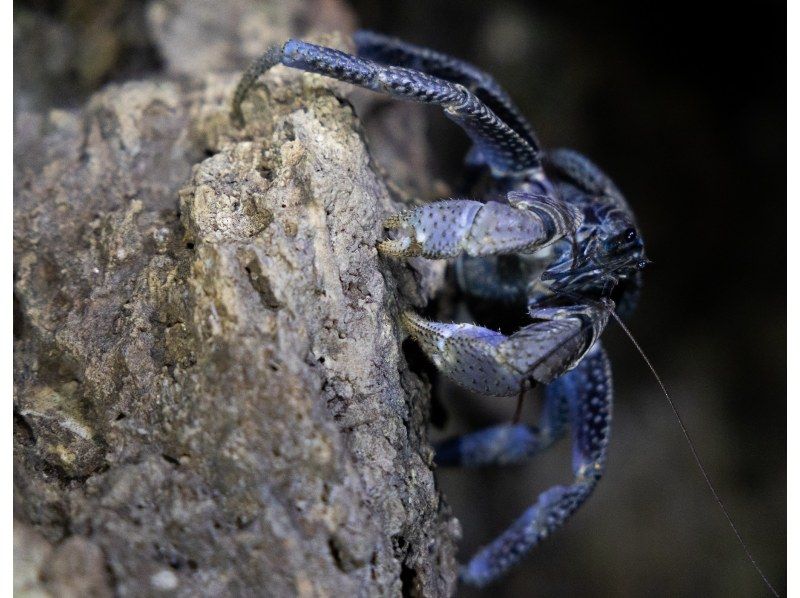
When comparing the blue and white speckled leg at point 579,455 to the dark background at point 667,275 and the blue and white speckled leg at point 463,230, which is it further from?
the blue and white speckled leg at point 463,230

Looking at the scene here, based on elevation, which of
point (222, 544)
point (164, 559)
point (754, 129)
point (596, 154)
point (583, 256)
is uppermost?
point (754, 129)

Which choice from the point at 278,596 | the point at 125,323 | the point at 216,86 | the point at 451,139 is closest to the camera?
the point at 278,596

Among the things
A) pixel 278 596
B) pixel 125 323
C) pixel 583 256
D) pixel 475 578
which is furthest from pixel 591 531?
pixel 125 323

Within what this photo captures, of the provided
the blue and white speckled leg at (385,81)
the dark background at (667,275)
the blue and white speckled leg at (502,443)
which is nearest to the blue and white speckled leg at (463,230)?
the blue and white speckled leg at (385,81)

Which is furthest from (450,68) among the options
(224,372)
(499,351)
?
(224,372)

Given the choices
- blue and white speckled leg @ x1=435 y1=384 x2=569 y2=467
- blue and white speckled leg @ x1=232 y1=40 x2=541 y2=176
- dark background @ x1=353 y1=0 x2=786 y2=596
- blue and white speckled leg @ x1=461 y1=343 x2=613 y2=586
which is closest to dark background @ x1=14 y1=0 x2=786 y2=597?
dark background @ x1=353 y1=0 x2=786 y2=596

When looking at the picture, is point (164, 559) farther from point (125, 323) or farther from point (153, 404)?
point (125, 323)

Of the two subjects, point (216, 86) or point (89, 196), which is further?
point (216, 86)
